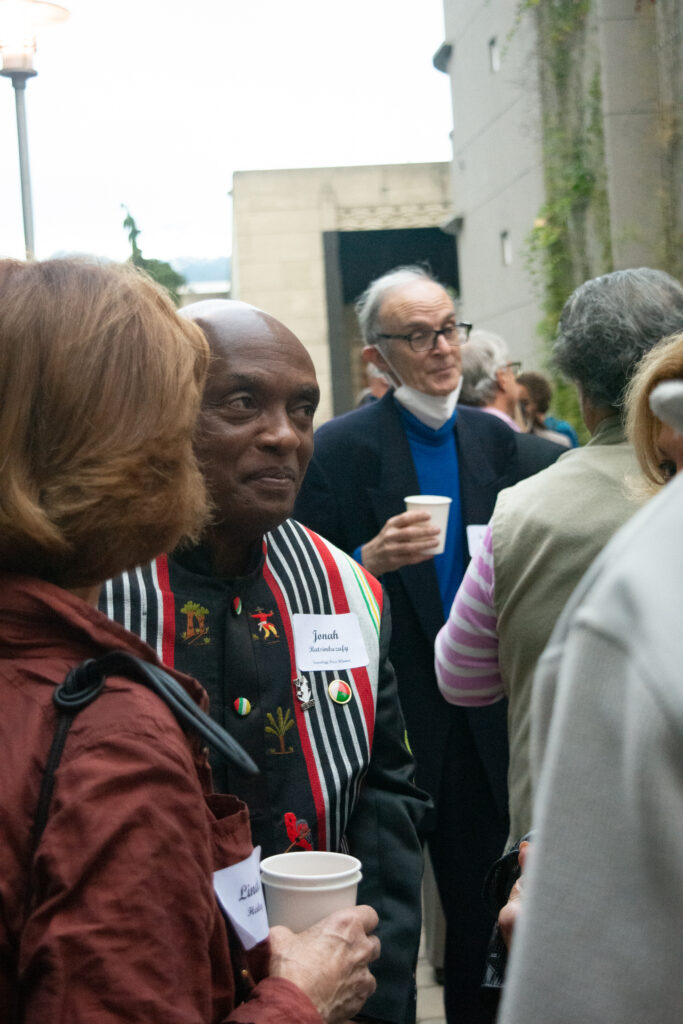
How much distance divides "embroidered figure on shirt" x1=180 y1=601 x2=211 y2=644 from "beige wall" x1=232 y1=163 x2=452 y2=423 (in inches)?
875

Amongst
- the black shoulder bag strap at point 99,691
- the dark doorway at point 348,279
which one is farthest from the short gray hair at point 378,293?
the dark doorway at point 348,279

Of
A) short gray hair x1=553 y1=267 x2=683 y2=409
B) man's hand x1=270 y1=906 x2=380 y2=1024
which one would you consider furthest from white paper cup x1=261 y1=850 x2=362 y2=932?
short gray hair x1=553 y1=267 x2=683 y2=409

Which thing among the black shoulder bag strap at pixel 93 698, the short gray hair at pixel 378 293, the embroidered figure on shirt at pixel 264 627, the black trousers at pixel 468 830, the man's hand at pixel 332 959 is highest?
the short gray hair at pixel 378 293

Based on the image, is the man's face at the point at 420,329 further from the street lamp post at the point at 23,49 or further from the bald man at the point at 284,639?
the street lamp post at the point at 23,49

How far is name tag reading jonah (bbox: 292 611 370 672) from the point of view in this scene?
2121 millimetres

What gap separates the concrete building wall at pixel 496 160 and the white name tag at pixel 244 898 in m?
12.8

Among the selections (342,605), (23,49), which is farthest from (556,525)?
(23,49)

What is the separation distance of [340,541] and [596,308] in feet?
4.35

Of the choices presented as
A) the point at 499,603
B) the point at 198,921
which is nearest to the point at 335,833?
the point at 499,603

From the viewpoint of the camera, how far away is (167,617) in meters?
2.04

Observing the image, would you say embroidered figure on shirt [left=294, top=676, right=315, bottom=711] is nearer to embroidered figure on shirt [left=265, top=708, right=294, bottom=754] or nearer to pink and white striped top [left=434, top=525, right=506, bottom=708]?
embroidered figure on shirt [left=265, top=708, right=294, bottom=754]

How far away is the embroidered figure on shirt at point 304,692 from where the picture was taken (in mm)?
2072

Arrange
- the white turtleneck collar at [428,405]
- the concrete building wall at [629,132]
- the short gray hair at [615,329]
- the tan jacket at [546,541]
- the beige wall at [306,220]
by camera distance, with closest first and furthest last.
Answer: the tan jacket at [546,541], the short gray hair at [615,329], the white turtleneck collar at [428,405], the concrete building wall at [629,132], the beige wall at [306,220]

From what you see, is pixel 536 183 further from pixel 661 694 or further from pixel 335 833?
pixel 661 694
